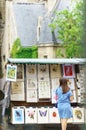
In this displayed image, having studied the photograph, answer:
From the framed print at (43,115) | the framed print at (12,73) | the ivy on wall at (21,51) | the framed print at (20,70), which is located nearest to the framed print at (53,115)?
the framed print at (43,115)

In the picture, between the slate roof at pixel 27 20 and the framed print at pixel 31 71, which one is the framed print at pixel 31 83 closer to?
the framed print at pixel 31 71

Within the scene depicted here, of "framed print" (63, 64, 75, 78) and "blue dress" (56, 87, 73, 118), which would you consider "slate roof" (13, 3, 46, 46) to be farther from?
"blue dress" (56, 87, 73, 118)

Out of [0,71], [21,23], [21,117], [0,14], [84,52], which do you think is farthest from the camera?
[0,14]

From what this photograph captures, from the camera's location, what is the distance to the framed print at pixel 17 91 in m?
13.2

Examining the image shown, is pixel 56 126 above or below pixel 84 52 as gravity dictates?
below

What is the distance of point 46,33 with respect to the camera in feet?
148

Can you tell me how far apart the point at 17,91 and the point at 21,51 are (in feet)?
101

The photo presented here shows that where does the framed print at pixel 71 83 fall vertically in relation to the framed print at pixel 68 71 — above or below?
below

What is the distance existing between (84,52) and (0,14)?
5910 cm

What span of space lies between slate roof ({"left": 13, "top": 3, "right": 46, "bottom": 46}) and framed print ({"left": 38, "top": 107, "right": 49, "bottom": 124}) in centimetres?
3280

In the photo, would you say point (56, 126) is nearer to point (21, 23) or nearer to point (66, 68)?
point (66, 68)

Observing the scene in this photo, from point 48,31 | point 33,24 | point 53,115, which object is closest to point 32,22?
point 33,24

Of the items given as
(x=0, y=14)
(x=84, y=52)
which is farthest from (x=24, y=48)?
(x=84, y=52)

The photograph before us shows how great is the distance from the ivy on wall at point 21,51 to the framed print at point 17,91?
1179 inches
